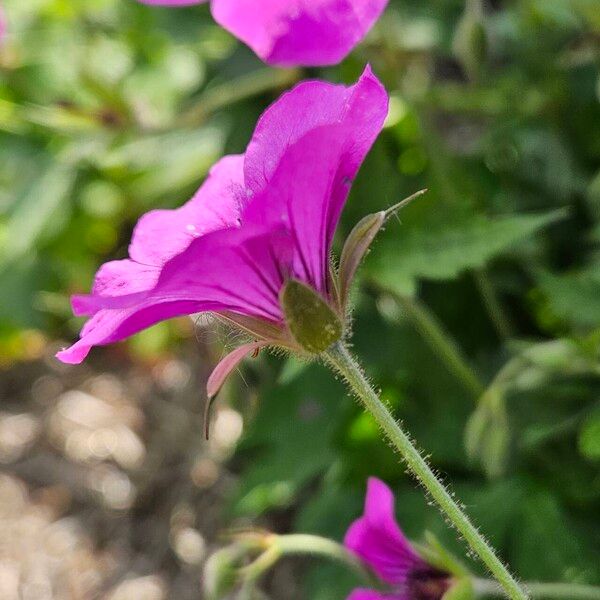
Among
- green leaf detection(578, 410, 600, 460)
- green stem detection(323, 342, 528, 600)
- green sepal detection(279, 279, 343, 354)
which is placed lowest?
green leaf detection(578, 410, 600, 460)

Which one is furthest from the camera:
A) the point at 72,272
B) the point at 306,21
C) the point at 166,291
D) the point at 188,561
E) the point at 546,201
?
the point at 72,272

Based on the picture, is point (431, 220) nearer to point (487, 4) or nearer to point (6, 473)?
point (487, 4)

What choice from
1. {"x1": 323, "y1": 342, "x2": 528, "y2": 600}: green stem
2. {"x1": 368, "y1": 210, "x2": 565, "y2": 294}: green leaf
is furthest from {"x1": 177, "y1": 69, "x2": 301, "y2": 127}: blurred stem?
{"x1": 323, "y1": 342, "x2": 528, "y2": 600}: green stem

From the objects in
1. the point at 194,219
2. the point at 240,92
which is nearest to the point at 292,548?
the point at 194,219

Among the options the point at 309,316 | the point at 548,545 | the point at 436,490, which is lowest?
the point at 548,545

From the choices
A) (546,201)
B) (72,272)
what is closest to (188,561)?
(72,272)

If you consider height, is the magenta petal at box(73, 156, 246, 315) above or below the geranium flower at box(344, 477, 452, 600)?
above

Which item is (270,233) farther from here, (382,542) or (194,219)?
(382,542)

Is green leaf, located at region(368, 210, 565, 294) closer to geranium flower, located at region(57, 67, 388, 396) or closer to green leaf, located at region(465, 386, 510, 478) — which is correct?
green leaf, located at region(465, 386, 510, 478)
